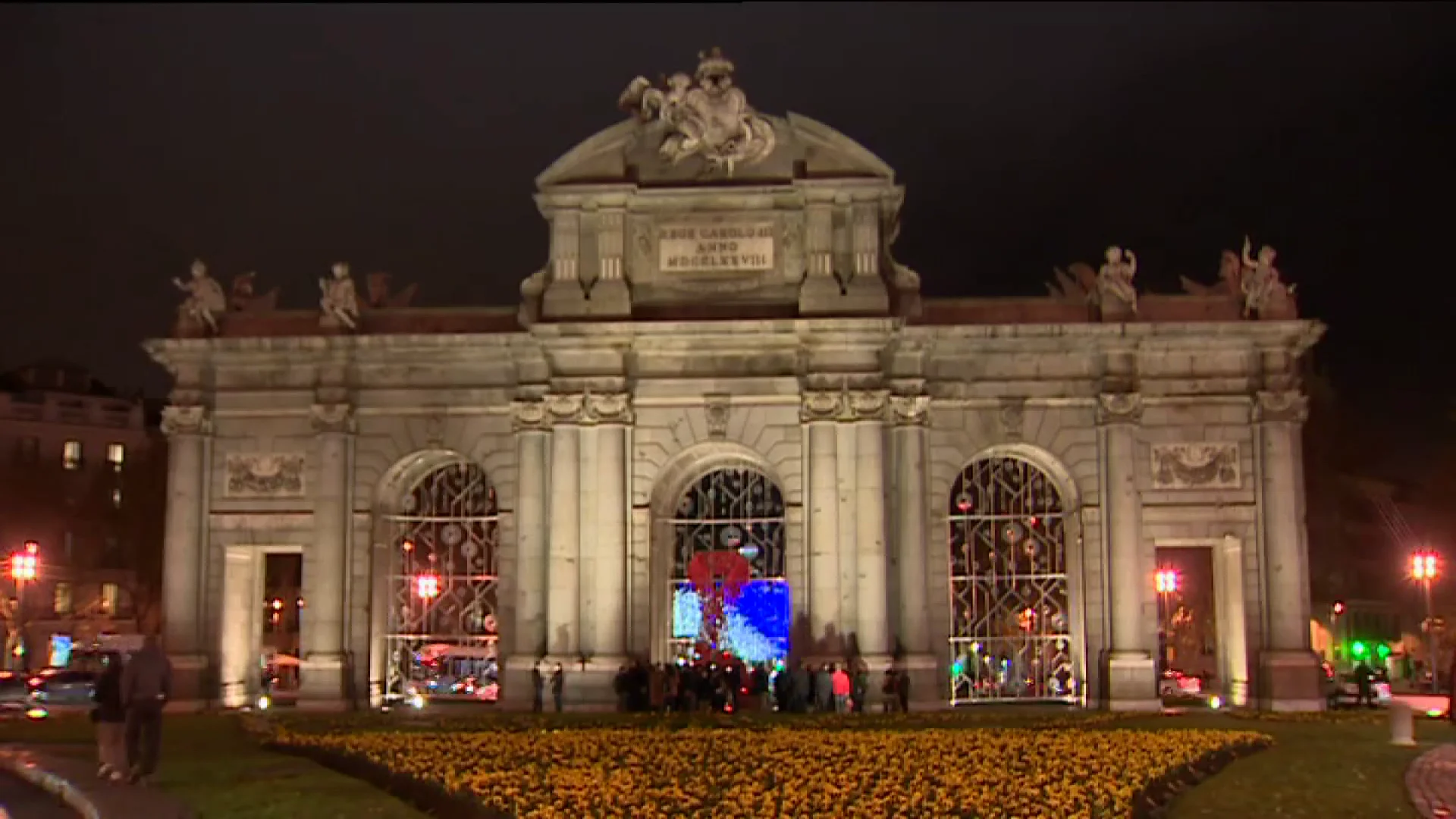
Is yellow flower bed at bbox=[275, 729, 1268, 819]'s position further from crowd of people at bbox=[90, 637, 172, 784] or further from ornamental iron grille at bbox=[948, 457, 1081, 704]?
ornamental iron grille at bbox=[948, 457, 1081, 704]

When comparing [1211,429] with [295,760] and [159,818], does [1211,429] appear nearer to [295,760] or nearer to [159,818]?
[295,760]

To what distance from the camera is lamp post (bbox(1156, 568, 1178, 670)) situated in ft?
206

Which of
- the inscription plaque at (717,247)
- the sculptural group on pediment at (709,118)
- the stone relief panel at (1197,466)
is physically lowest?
the stone relief panel at (1197,466)

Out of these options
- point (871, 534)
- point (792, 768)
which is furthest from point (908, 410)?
point (792, 768)

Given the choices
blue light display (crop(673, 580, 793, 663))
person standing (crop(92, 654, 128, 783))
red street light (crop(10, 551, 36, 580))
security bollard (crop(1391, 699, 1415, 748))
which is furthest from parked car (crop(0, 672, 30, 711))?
security bollard (crop(1391, 699, 1415, 748))

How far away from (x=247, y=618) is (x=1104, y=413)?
2261 cm

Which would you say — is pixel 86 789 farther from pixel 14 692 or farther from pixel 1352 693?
pixel 1352 693

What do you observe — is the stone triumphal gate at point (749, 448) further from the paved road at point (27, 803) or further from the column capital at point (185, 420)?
the paved road at point (27, 803)

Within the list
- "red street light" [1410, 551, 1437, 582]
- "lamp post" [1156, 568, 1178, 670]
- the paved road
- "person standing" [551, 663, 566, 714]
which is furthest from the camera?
"lamp post" [1156, 568, 1178, 670]

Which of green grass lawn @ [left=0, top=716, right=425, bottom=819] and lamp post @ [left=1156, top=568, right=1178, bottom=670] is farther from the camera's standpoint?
lamp post @ [left=1156, top=568, right=1178, bottom=670]

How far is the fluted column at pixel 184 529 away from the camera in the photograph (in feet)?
138

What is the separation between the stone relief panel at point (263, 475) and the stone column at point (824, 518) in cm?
1310

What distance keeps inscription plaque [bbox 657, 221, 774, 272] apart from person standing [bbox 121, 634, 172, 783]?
20.4 meters

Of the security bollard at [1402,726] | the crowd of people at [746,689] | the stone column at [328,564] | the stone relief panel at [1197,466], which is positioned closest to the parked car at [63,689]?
the stone column at [328,564]
